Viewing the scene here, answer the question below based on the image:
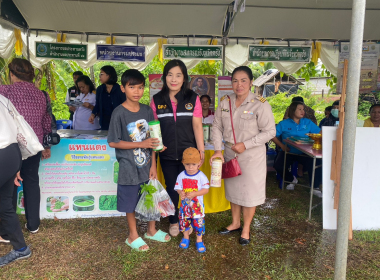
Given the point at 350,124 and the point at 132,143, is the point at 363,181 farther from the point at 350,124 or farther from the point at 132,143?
the point at 132,143

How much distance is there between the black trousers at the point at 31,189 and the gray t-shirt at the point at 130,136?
963 millimetres

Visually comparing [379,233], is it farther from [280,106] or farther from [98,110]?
[280,106]

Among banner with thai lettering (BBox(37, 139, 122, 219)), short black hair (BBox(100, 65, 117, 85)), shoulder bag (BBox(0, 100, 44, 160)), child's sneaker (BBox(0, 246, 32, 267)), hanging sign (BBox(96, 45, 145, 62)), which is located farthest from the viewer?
hanging sign (BBox(96, 45, 145, 62))

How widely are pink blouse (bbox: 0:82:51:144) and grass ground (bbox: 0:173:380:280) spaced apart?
1138 millimetres

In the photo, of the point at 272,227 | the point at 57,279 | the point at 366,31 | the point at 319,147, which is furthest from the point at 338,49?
the point at 57,279

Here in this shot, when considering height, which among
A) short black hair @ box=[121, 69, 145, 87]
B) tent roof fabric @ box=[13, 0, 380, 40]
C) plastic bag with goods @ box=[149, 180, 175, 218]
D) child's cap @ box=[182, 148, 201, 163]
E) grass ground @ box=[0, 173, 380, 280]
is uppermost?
tent roof fabric @ box=[13, 0, 380, 40]

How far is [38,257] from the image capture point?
2650 mm

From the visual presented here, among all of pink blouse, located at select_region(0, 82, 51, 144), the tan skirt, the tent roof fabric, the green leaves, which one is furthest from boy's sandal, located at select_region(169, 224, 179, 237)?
the tent roof fabric

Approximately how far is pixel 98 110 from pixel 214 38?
132 inches

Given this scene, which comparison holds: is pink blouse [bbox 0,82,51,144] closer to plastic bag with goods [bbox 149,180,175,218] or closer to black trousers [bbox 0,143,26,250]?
black trousers [bbox 0,143,26,250]

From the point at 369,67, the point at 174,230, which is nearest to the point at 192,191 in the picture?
the point at 174,230

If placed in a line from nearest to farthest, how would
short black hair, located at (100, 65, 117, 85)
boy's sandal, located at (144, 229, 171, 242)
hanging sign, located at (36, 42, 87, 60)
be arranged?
boy's sandal, located at (144, 229, 171, 242) < short black hair, located at (100, 65, 117, 85) < hanging sign, located at (36, 42, 87, 60)

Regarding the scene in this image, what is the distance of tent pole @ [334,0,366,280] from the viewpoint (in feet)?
5.40

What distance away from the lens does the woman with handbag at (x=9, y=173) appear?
220cm
